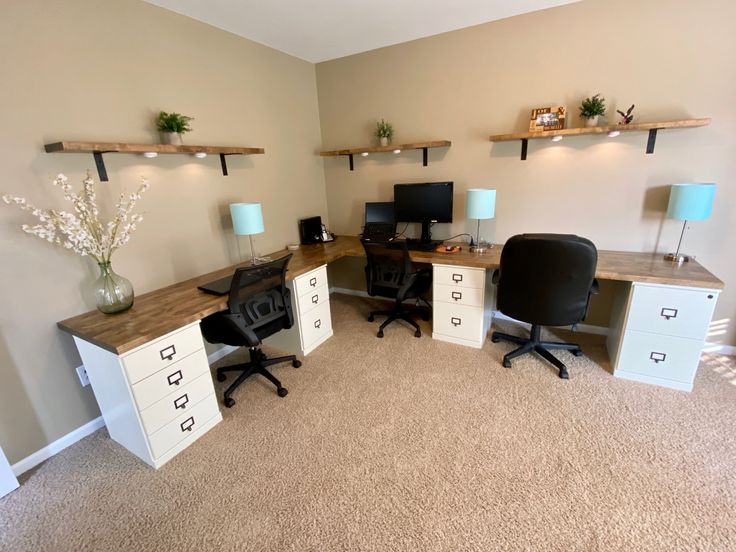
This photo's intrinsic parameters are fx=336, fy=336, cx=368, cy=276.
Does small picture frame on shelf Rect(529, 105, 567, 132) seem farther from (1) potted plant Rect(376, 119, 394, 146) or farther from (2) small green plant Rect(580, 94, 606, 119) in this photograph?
(1) potted plant Rect(376, 119, 394, 146)

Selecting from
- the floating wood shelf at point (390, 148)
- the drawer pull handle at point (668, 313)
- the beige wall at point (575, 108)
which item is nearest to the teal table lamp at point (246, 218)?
the floating wood shelf at point (390, 148)

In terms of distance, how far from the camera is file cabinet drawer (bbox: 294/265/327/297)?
8.71ft

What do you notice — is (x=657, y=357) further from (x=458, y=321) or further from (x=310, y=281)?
(x=310, y=281)

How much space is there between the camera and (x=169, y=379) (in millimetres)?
1827

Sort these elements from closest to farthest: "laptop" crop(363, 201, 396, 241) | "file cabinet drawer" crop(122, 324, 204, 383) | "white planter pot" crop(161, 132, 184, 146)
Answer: "file cabinet drawer" crop(122, 324, 204, 383) < "white planter pot" crop(161, 132, 184, 146) < "laptop" crop(363, 201, 396, 241)

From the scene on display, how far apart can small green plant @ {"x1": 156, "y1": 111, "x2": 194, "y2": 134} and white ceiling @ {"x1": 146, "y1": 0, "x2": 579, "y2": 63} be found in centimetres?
71

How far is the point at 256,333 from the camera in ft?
7.15

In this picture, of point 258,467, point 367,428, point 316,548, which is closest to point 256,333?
point 258,467

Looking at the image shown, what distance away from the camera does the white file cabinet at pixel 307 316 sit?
269 centimetres

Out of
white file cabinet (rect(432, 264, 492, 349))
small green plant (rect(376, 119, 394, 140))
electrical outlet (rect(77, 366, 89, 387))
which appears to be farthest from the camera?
small green plant (rect(376, 119, 394, 140))

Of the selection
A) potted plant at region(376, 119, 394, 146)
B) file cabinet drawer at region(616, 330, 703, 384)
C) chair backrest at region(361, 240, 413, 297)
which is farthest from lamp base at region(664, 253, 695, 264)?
potted plant at region(376, 119, 394, 146)

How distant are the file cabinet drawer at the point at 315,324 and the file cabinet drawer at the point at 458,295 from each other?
98 cm

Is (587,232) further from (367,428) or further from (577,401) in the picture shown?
(367,428)

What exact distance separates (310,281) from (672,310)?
2472mm
